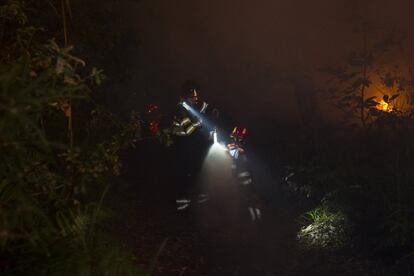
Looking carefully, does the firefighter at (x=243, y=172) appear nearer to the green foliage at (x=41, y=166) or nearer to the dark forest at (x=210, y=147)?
the dark forest at (x=210, y=147)

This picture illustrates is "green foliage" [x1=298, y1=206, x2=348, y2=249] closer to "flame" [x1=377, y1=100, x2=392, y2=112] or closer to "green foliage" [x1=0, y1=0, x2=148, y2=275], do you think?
"flame" [x1=377, y1=100, x2=392, y2=112]

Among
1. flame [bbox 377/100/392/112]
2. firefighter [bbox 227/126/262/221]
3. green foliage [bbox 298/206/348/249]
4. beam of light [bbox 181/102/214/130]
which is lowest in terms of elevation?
green foliage [bbox 298/206/348/249]

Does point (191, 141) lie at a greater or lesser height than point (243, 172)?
greater

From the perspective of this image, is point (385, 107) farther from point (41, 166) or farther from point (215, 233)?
point (41, 166)

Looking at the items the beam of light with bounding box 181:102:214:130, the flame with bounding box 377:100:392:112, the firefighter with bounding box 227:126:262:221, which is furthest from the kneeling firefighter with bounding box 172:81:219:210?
the flame with bounding box 377:100:392:112

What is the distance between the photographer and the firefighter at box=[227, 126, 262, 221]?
7824 mm

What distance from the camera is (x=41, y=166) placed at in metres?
2.69

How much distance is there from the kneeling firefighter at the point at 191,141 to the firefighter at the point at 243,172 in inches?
19.9

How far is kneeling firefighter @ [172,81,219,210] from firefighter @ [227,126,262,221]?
0.50 meters

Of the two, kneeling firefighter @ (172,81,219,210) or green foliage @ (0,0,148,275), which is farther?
kneeling firefighter @ (172,81,219,210)

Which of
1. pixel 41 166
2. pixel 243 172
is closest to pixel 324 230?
pixel 243 172

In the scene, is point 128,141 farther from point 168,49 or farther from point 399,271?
point 168,49

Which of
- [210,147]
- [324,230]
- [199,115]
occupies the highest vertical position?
[199,115]

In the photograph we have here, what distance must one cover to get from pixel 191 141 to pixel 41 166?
6.70 meters
